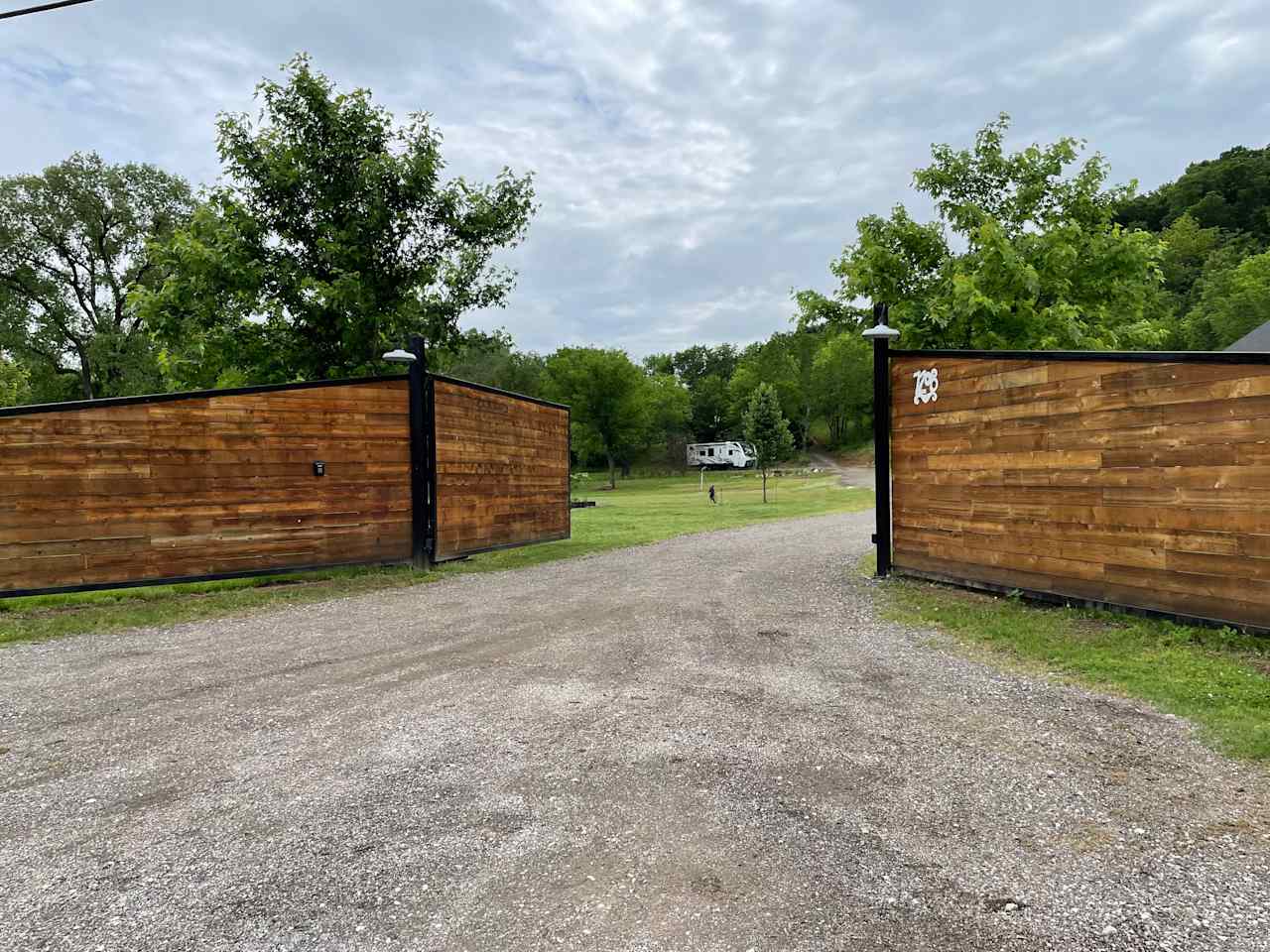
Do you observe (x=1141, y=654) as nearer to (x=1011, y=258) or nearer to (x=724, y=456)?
(x=1011, y=258)

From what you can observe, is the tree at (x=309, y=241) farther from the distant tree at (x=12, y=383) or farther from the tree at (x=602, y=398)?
the tree at (x=602, y=398)

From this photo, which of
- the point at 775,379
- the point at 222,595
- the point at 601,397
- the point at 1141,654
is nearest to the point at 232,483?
the point at 222,595

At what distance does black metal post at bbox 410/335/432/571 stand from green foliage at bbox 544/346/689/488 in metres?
36.7

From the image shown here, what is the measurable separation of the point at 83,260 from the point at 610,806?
37.5 metres

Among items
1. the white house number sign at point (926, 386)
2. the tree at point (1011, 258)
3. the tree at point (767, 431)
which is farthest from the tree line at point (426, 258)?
the tree at point (767, 431)

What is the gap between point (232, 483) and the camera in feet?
26.9

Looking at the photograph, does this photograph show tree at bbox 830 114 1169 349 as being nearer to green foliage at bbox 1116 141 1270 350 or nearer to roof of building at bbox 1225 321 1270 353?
roof of building at bbox 1225 321 1270 353

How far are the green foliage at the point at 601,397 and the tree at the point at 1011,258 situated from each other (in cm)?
3612

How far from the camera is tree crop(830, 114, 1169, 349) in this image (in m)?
8.94

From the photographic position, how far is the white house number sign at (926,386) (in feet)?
25.2

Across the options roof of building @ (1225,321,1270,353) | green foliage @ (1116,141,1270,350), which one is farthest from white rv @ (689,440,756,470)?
roof of building @ (1225,321,1270,353)

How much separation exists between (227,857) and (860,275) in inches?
399

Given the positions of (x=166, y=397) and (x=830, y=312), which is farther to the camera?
(x=830, y=312)

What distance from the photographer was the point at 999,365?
6887 millimetres
